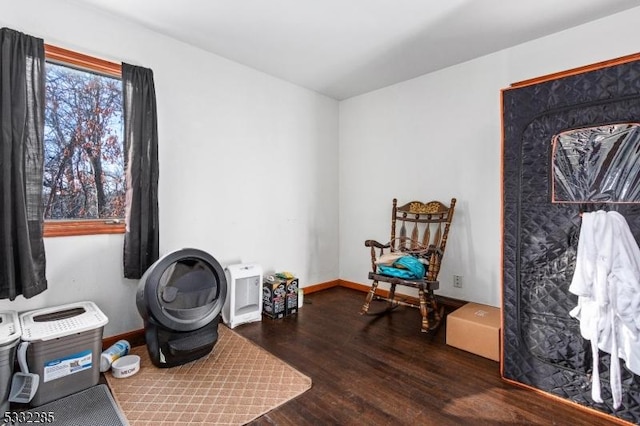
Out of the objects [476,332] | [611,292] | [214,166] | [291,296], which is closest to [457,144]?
[476,332]

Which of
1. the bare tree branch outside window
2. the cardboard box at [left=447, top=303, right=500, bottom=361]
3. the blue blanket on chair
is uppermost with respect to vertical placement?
the bare tree branch outside window

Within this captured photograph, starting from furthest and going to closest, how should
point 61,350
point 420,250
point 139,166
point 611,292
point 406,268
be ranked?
point 420,250 < point 406,268 < point 139,166 < point 61,350 < point 611,292

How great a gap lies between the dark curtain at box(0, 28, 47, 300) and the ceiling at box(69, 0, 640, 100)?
0.57 metres

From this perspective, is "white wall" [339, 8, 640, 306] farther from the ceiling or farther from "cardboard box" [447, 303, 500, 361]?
"cardboard box" [447, 303, 500, 361]

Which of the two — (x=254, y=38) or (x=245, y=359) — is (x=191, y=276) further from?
(x=254, y=38)

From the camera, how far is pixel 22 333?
1.61m

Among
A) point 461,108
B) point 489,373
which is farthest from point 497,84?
point 489,373

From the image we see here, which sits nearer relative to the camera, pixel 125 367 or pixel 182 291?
pixel 125 367

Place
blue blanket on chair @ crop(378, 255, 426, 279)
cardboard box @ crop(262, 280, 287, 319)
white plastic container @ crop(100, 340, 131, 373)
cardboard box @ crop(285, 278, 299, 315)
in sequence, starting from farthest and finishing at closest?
cardboard box @ crop(285, 278, 299, 315) < cardboard box @ crop(262, 280, 287, 319) < blue blanket on chair @ crop(378, 255, 426, 279) < white plastic container @ crop(100, 340, 131, 373)

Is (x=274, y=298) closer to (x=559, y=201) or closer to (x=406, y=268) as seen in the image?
(x=406, y=268)

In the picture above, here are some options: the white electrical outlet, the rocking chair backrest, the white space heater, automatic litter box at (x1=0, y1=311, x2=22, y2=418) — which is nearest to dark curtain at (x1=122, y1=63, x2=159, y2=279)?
the white space heater

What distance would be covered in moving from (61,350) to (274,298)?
1509mm

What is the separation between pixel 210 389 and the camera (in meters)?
1.75

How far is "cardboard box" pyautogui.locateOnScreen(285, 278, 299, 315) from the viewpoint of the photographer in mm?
2945
